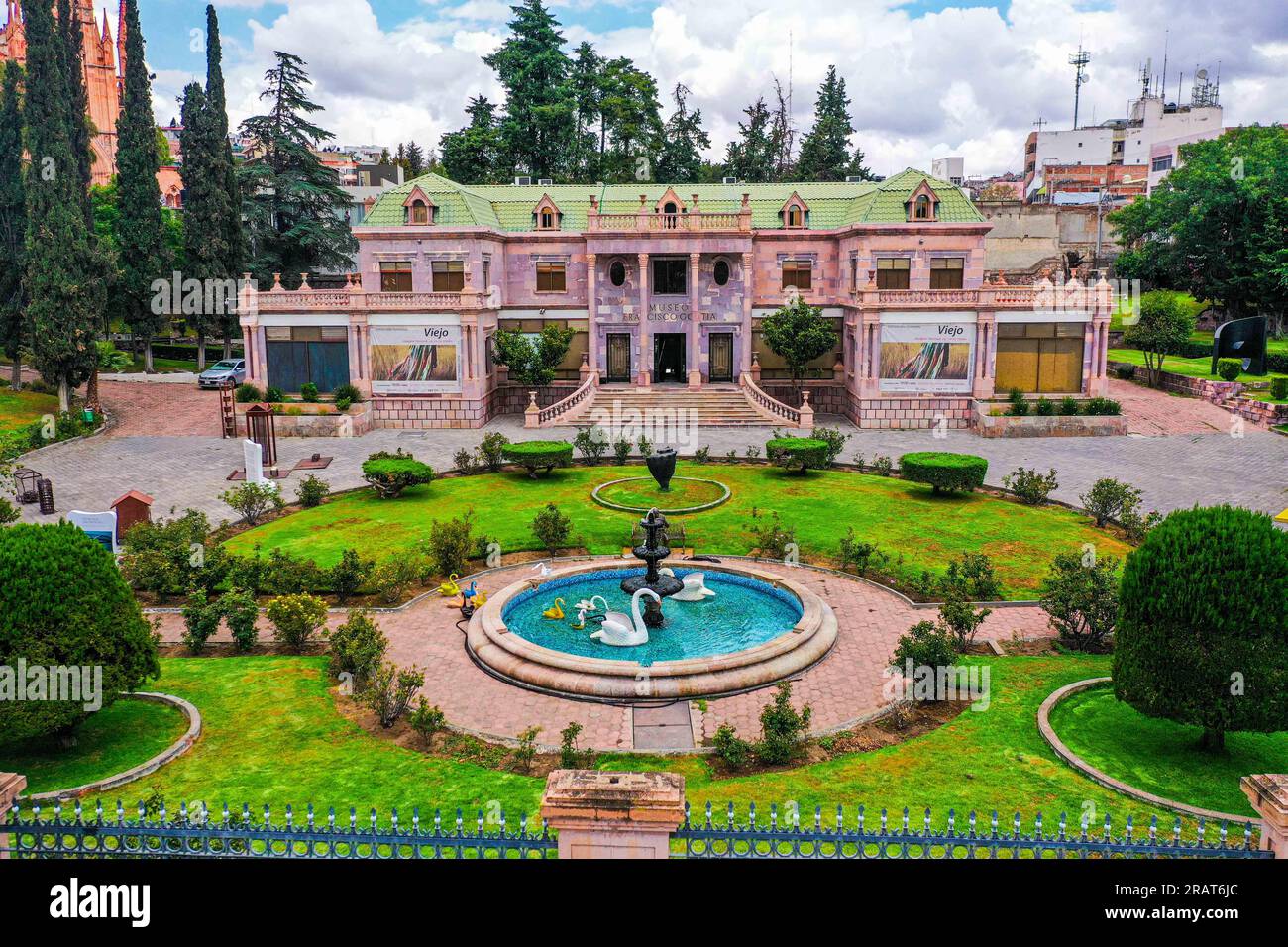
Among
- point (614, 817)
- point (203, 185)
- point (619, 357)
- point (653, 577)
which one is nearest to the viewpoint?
point (614, 817)

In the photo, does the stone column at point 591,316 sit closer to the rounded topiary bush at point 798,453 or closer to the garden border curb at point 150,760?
the rounded topiary bush at point 798,453

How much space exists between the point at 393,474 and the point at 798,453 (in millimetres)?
Answer: 13282

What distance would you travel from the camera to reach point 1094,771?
42.7ft

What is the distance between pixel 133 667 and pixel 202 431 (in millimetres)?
30939

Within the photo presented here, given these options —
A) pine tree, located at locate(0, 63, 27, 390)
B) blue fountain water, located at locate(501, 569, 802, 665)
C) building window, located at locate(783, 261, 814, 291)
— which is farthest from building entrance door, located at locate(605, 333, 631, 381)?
blue fountain water, located at locate(501, 569, 802, 665)

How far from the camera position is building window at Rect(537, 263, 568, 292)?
164 ft

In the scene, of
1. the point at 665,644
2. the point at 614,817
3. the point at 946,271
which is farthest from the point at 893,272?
the point at 614,817

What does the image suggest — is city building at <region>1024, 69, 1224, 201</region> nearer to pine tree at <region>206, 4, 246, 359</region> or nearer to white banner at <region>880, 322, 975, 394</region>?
white banner at <region>880, 322, 975, 394</region>

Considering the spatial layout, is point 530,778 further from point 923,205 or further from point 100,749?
point 923,205

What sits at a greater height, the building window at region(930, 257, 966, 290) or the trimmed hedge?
the building window at region(930, 257, 966, 290)

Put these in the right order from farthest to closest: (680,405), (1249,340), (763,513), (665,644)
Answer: (680,405) < (763,513) < (665,644) < (1249,340)

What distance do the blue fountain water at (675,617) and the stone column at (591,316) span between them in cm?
2741

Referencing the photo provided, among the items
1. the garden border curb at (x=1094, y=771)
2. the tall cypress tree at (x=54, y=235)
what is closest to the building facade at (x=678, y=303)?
the tall cypress tree at (x=54, y=235)

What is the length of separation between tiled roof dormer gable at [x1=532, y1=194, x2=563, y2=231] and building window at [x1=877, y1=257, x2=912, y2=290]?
54.0 ft
